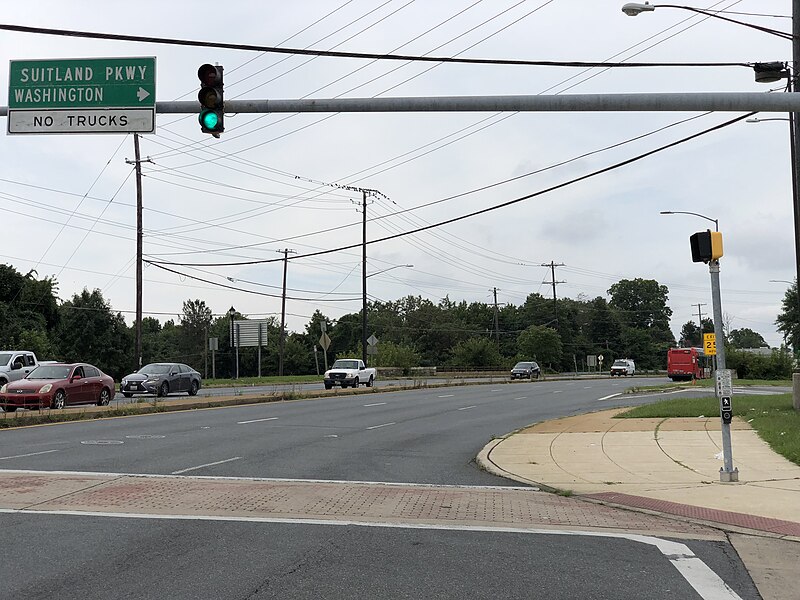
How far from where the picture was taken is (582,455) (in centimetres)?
1501

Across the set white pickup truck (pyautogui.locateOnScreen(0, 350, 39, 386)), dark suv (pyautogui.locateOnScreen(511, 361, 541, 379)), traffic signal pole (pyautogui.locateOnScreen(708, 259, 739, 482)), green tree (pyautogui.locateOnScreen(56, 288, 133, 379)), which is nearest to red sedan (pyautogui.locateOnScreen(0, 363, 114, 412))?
white pickup truck (pyautogui.locateOnScreen(0, 350, 39, 386))

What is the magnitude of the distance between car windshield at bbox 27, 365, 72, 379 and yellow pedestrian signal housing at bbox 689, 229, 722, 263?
19.9 meters

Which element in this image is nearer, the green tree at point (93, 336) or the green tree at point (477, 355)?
the green tree at point (93, 336)

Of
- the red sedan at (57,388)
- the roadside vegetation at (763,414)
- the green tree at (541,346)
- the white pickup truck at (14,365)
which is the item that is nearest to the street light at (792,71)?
the roadside vegetation at (763,414)

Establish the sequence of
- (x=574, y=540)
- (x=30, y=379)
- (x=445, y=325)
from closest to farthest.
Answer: (x=574, y=540)
(x=30, y=379)
(x=445, y=325)

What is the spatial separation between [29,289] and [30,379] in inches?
1881

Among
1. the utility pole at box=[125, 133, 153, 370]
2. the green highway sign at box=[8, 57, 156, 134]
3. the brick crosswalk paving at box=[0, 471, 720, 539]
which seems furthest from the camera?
the utility pole at box=[125, 133, 153, 370]

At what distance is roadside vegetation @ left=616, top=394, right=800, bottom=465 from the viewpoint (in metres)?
14.9

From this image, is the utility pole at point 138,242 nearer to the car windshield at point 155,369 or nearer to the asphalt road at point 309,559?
the car windshield at point 155,369

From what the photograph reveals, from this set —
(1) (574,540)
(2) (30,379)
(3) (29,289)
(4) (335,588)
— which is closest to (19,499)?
(4) (335,588)

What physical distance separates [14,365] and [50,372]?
3983 millimetres

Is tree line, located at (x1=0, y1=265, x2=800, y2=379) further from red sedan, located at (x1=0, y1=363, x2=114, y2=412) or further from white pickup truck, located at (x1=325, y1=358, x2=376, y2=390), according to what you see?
red sedan, located at (x1=0, y1=363, x2=114, y2=412)

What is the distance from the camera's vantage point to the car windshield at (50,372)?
25.0 meters

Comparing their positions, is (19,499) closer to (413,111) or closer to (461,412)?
(413,111)
